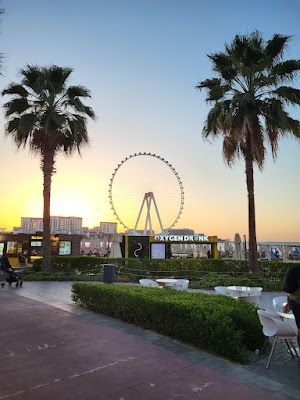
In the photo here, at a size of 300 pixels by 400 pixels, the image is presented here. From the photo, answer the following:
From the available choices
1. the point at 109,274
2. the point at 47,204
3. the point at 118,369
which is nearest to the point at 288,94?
the point at 109,274

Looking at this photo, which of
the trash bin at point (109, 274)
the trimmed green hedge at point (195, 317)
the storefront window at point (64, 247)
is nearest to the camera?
the trimmed green hedge at point (195, 317)

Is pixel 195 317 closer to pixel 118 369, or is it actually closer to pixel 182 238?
pixel 118 369

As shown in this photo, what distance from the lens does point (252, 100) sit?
1766cm

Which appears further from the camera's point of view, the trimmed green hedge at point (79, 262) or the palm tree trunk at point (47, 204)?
the trimmed green hedge at point (79, 262)

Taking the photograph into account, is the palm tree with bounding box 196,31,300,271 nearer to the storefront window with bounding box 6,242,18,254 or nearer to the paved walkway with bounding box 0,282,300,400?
the paved walkway with bounding box 0,282,300,400

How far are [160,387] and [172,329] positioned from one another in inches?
90.7

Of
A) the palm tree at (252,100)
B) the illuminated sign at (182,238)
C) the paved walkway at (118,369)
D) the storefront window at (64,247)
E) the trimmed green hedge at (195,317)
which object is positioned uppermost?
the palm tree at (252,100)

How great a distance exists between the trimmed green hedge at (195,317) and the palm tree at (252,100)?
10.7 meters

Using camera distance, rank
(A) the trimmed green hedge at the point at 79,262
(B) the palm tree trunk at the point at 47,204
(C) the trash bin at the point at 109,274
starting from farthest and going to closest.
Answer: (A) the trimmed green hedge at the point at 79,262
(B) the palm tree trunk at the point at 47,204
(C) the trash bin at the point at 109,274

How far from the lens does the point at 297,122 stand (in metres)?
17.7

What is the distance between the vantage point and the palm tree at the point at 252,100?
17.3 m

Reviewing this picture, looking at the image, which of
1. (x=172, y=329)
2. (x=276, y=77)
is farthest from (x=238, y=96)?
(x=172, y=329)

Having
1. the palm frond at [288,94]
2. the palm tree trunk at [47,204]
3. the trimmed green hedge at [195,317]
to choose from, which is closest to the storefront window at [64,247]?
the palm tree trunk at [47,204]

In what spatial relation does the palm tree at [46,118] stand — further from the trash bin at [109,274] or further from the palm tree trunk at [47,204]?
the trash bin at [109,274]
